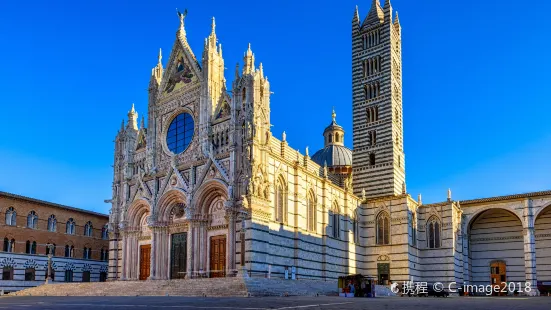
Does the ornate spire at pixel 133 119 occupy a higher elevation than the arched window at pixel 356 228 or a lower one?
higher

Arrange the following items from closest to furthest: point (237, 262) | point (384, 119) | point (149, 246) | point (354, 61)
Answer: point (237, 262)
point (149, 246)
point (384, 119)
point (354, 61)

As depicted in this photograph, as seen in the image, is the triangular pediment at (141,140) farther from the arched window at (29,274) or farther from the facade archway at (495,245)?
the facade archway at (495,245)

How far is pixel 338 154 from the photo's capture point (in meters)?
59.1

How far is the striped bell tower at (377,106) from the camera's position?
50.2 meters

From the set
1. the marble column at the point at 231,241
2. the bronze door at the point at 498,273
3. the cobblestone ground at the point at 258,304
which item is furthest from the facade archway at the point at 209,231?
the bronze door at the point at 498,273

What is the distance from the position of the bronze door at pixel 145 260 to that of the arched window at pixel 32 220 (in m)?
12.2

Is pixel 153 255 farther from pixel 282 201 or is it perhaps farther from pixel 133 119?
pixel 133 119

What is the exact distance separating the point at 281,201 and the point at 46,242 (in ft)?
79.1

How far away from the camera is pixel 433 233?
48.7m

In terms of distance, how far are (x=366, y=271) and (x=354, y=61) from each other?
20488mm

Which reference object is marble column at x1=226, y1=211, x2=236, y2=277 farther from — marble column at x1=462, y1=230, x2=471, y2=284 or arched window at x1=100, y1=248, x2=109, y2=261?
marble column at x1=462, y1=230, x2=471, y2=284

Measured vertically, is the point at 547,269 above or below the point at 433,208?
below

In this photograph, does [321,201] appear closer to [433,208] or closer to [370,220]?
[370,220]

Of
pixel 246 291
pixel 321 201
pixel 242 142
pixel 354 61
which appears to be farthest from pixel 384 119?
pixel 246 291
